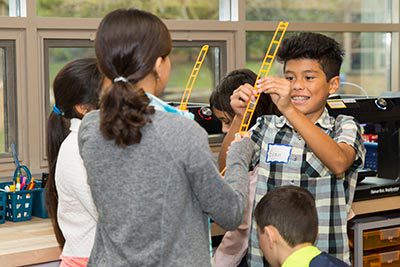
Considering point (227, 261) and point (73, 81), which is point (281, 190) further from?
point (73, 81)

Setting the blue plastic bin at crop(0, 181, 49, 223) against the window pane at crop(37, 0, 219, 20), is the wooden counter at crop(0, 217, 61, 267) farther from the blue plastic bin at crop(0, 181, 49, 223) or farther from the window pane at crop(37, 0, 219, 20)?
the window pane at crop(37, 0, 219, 20)

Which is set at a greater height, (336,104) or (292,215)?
(336,104)

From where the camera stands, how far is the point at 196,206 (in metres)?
1.56

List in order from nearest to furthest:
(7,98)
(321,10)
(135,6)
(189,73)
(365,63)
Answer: (7,98) < (135,6) < (189,73) < (321,10) < (365,63)

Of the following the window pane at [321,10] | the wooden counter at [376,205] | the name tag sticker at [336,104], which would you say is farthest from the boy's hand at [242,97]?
the window pane at [321,10]

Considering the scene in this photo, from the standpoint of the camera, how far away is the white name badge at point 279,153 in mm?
2160

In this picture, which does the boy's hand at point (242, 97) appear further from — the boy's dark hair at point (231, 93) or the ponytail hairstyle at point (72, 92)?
the ponytail hairstyle at point (72, 92)

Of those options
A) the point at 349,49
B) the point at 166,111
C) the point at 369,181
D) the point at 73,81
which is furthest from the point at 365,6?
the point at 166,111

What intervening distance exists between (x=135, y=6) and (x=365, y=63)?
1.53m

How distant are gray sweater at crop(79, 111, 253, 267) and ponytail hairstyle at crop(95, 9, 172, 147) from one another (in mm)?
36

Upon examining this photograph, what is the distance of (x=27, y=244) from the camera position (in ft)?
7.84

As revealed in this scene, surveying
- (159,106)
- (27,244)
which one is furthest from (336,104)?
(159,106)

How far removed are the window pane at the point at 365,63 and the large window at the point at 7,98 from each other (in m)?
1.86

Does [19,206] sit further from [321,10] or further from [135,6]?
[321,10]
